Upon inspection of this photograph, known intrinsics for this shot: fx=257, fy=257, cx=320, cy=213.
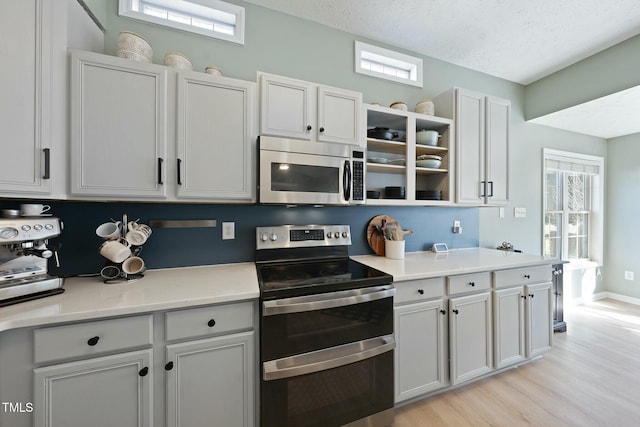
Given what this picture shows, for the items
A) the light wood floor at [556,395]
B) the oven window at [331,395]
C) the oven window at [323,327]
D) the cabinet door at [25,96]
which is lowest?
the light wood floor at [556,395]

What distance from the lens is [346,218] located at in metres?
2.32

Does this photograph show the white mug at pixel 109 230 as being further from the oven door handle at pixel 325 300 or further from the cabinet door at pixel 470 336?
the cabinet door at pixel 470 336

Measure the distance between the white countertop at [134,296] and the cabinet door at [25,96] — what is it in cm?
52

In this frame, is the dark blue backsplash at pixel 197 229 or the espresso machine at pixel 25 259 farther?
the dark blue backsplash at pixel 197 229

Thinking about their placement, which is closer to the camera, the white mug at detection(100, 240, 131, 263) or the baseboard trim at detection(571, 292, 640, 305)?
the white mug at detection(100, 240, 131, 263)

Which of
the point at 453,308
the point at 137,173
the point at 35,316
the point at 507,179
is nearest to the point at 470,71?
the point at 507,179

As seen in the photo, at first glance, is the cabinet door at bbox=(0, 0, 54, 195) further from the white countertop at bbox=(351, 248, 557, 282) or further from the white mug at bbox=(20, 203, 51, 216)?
the white countertop at bbox=(351, 248, 557, 282)

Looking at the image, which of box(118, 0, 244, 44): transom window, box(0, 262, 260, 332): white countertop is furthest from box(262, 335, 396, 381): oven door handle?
box(118, 0, 244, 44): transom window

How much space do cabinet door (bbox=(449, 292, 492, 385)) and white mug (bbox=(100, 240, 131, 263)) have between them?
2105mm

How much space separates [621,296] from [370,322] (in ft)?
16.2

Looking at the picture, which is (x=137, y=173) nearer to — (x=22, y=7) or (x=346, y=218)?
(x=22, y=7)

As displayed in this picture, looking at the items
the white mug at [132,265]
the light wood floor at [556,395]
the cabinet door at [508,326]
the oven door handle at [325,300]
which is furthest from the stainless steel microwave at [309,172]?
the light wood floor at [556,395]

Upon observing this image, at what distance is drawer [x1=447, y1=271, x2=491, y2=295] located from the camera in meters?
1.86

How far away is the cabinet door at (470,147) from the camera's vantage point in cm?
237
